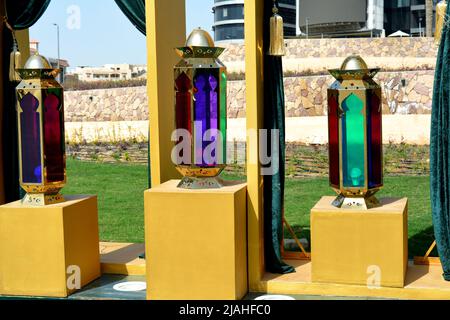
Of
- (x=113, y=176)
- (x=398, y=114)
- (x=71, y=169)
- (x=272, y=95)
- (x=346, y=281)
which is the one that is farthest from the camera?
(x=398, y=114)

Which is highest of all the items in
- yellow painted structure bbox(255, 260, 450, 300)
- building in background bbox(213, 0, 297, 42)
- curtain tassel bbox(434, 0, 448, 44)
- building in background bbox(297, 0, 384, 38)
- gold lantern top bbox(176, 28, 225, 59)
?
building in background bbox(213, 0, 297, 42)

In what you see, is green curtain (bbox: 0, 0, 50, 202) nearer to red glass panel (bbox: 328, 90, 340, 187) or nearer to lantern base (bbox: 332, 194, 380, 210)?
red glass panel (bbox: 328, 90, 340, 187)

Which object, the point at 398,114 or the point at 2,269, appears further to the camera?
the point at 398,114

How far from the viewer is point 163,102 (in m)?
4.61

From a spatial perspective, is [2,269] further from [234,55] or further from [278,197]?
→ [234,55]

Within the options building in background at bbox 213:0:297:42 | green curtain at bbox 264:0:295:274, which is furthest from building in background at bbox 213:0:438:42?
green curtain at bbox 264:0:295:274

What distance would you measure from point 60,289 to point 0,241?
55 centimetres

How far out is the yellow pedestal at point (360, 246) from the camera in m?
3.96

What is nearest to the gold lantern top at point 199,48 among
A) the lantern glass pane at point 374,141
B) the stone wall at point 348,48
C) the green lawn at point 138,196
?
the lantern glass pane at point 374,141

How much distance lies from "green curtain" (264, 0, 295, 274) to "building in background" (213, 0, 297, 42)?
3744cm

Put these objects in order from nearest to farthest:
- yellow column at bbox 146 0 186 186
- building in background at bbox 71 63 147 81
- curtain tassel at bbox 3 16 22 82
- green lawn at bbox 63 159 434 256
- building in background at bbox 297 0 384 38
→ yellow column at bbox 146 0 186 186 → curtain tassel at bbox 3 16 22 82 → green lawn at bbox 63 159 434 256 → building in background at bbox 71 63 147 81 → building in background at bbox 297 0 384 38

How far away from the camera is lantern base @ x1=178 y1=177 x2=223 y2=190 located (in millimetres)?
4133

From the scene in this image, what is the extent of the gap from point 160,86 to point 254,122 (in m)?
0.82

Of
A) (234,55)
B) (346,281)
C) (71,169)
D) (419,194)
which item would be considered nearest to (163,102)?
(346,281)
